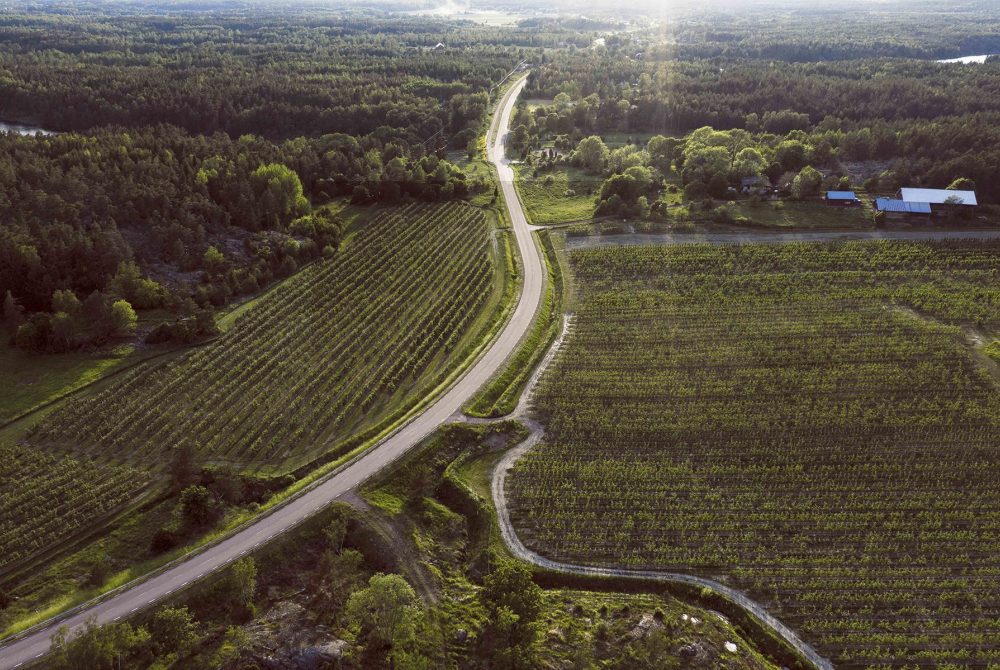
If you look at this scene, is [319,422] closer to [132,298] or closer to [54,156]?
[132,298]

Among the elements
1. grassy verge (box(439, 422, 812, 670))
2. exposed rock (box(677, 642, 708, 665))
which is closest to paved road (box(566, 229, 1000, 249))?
grassy verge (box(439, 422, 812, 670))

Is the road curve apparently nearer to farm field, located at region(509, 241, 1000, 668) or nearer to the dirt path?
farm field, located at region(509, 241, 1000, 668)

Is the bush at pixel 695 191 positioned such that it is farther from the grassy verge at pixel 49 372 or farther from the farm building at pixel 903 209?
the grassy verge at pixel 49 372

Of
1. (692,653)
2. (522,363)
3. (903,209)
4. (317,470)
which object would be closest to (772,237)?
(903,209)

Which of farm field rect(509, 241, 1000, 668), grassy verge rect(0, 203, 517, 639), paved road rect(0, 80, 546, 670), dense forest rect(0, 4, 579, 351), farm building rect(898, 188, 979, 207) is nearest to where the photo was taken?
paved road rect(0, 80, 546, 670)

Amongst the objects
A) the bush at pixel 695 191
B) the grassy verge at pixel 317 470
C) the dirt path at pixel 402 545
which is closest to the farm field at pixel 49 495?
the grassy verge at pixel 317 470

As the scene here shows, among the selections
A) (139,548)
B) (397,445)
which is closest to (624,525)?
(397,445)

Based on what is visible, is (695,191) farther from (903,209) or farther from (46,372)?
(46,372)
